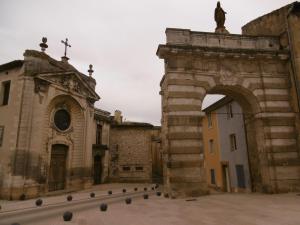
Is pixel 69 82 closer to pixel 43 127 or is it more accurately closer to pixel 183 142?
pixel 43 127

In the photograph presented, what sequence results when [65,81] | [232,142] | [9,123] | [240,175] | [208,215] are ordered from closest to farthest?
[208,215] < [9,123] < [65,81] < [240,175] < [232,142]

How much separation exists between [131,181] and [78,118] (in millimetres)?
11051

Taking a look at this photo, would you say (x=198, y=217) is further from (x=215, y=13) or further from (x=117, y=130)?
(x=117, y=130)

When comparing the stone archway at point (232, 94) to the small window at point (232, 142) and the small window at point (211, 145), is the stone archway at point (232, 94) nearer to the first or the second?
the small window at point (232, 142)

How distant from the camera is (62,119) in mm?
16875

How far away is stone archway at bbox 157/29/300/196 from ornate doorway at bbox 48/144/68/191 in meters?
8.47

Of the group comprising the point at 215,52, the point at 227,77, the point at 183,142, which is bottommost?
the point at 183,142

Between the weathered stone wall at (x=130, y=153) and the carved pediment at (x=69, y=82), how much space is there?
28.2 feet

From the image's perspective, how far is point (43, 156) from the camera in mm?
14711

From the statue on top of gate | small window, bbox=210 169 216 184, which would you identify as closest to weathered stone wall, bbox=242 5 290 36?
the statue on top of gate

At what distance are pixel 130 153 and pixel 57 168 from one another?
1142 cm

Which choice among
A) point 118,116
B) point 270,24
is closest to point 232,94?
point 270,24

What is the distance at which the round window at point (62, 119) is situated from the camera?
646 inches

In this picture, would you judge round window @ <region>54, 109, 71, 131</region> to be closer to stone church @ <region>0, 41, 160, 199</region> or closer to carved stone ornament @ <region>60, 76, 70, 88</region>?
stone church @ <region>0, 41, 160, 199</region>
